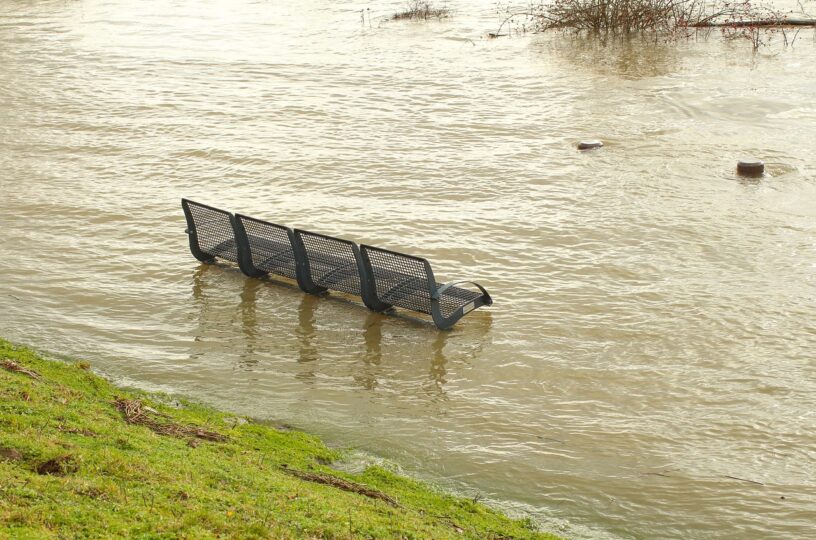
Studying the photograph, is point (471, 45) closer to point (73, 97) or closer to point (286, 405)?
point (73, 97)

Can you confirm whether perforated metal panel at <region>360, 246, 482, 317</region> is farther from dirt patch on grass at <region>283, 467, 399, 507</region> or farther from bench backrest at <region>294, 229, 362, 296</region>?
dirt patch on grass at <region>283, 467, 399, 507</region>

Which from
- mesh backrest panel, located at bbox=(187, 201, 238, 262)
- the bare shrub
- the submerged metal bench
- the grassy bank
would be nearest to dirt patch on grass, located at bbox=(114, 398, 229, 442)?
the grassy bank

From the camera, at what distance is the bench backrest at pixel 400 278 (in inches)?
467

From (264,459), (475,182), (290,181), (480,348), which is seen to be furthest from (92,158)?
(264,459)

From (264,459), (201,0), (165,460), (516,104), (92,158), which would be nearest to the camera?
(165,460)

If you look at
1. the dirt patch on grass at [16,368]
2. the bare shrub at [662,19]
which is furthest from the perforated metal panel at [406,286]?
the bare shrub at [662,19]

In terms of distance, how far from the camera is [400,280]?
40.0 feet

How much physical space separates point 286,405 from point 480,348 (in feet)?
8.12

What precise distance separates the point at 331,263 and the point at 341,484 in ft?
16.7

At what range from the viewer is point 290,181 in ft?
58.9

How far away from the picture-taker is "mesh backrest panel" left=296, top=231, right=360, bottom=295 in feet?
41.1

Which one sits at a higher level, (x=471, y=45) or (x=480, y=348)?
(x=471, y=45)

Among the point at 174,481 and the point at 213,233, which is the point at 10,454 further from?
the point at 213,233

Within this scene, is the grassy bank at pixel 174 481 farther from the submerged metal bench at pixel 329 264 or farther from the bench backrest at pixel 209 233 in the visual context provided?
the bench backrest at pixel 209 233
